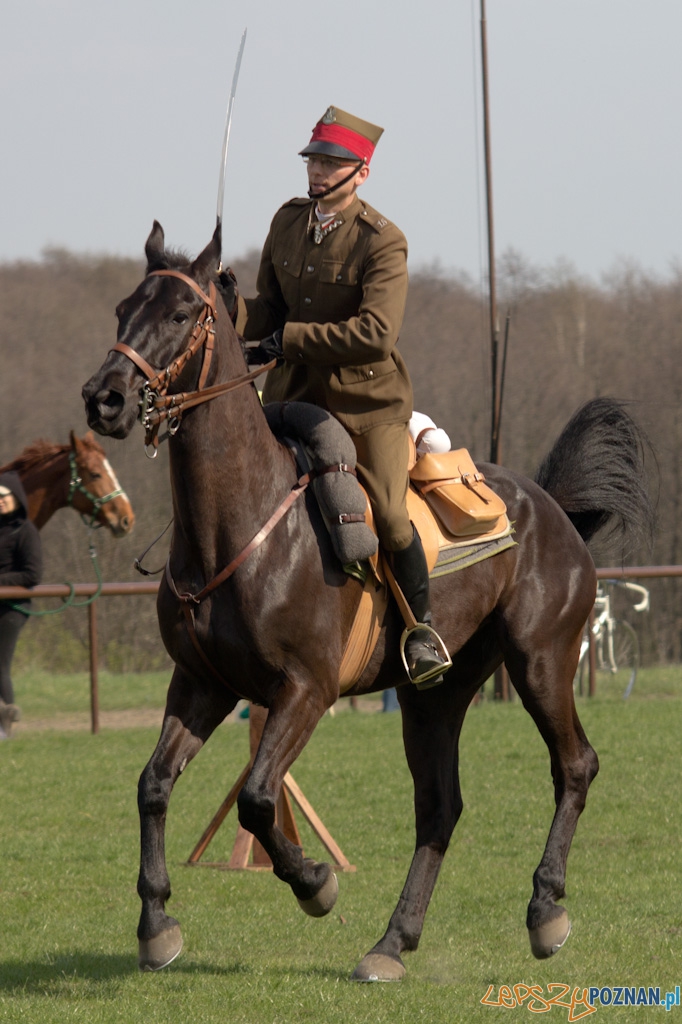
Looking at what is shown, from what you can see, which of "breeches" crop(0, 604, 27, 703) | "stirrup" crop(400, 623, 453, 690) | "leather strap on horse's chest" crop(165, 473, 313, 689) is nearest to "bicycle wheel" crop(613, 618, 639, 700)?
"breeches" crop(0, 604, 27, 703)

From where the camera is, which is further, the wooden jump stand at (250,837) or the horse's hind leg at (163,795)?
the wooden jump stand at (250,837)

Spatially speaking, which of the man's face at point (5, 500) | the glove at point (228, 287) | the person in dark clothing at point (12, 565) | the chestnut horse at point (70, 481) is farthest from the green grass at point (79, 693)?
the glove at point (228, 287)

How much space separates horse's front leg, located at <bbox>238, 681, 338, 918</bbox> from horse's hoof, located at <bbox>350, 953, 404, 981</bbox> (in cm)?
54

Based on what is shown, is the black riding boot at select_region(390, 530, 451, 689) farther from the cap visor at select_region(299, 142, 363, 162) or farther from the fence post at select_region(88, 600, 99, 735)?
the fence post at select_region(88, 600, 99, 735)

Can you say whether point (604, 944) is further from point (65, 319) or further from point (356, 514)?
point (65, 319)

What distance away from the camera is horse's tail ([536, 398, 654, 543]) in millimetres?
6984

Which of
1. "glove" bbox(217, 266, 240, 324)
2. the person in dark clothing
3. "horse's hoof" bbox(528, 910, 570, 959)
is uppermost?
"glove" bbox(217, 266, 240, 324)

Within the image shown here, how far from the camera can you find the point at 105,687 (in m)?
17.2

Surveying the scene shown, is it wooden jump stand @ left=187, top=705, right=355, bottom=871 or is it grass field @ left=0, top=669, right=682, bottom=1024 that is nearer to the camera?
grass field @ left=0, top=669, right=682, bottom=1024

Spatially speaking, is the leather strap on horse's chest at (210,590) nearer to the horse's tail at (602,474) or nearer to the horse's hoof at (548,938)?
the horse's hoof at (548,938)

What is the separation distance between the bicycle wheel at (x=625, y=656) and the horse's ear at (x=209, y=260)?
448 inches

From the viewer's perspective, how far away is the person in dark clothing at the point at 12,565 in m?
12.7

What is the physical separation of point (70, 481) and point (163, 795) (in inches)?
344

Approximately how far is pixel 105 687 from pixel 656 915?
450 inches
